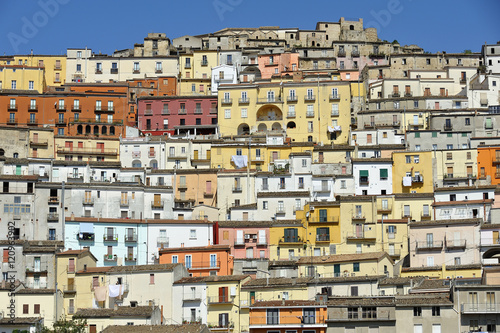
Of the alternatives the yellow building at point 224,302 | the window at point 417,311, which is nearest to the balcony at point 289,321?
the yellow building at point 224,302

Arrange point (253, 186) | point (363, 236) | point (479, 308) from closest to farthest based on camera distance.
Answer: point (479, 308)
point (363, 236)
point (253, 186)

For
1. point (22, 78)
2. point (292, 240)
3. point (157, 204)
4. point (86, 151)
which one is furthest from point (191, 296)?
point (22, 78)

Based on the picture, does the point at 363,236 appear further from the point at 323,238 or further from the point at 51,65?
the point at 51,65

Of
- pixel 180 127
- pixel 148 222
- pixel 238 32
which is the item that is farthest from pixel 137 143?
pixel 238 32

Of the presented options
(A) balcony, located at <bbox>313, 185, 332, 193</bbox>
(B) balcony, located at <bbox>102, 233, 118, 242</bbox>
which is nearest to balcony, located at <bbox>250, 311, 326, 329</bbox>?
(B) balcony, located at <bbox>102, 233, 118, 242</bbox>

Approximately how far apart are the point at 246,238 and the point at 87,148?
2301 cm

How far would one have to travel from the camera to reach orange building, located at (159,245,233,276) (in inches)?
2803

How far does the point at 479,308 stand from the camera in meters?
55.5

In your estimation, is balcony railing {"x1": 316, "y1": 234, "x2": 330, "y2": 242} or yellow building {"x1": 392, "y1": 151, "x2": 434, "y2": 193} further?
yellow building {"x1": 392, "y1": 151, "x2": 434, "y2": 193}

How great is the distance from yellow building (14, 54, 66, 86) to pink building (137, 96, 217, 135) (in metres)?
14.7

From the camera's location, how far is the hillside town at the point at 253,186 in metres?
63.5

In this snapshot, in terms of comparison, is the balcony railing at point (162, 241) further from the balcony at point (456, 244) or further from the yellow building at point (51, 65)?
the yellow building at point (51, 65)

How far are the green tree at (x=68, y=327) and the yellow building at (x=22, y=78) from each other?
47.7 m

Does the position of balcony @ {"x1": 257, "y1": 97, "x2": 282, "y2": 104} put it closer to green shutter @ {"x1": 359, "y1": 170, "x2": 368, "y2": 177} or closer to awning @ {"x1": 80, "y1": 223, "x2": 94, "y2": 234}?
green shutter @ {"x1": 359, "y1": 170, "x2": 368, "y2": 177}
